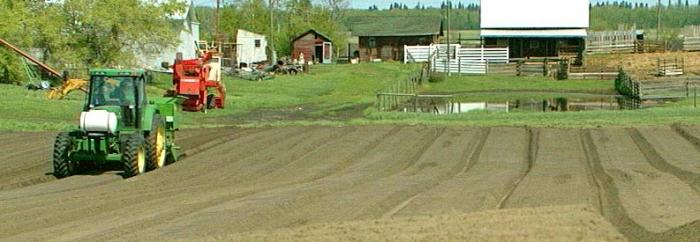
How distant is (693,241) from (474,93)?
45.9 meters

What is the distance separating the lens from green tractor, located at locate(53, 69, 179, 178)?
19.0 meters

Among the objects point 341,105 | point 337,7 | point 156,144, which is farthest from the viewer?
point 337,7

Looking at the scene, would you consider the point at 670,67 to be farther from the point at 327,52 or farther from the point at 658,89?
the point at 327,52

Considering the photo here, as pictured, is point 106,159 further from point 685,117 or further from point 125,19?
point 125,19

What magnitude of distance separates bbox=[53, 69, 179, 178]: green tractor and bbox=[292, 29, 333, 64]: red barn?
69287mm

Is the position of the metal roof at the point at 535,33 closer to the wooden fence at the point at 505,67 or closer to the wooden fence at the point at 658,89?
the wooden fence at the point at 505,67

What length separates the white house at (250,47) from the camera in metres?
89.9

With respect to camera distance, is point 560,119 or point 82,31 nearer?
point 560,119

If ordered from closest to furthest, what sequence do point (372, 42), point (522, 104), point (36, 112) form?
point (36, 112) → point (522, 104) → point (372, 42)

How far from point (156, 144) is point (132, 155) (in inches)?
60.9

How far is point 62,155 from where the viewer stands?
19.2 m

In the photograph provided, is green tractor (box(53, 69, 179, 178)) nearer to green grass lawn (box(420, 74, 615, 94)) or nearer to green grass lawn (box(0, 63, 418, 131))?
green grass lawn (box(0, 63, 418, 131))

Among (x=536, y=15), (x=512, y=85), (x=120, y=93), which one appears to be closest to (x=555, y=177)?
(x=120, y=93)

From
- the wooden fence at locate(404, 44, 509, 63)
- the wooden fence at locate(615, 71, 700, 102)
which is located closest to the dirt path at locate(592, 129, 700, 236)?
the wooden fence at locate(615, 71, 700, 102)
